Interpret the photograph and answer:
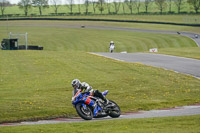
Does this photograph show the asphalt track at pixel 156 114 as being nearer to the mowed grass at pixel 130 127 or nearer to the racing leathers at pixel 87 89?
the racing leathers at pixel 87 89

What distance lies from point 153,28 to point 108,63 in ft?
219

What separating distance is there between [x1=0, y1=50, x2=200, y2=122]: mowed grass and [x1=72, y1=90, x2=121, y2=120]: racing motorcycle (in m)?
2.14

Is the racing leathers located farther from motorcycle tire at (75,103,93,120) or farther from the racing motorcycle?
motorcycle tire at (75,103,93,120)

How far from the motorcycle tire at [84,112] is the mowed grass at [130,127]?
132 centimetres

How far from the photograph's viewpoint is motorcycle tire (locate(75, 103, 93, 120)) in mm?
16812

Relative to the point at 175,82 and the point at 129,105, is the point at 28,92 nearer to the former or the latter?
the point at 129,105

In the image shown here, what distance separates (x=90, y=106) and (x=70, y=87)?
7.07 m

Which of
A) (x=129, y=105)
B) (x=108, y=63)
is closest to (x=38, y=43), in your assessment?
(x=108, y=63)

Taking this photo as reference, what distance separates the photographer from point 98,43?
80125 millimetres

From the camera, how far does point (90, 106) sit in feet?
55.4

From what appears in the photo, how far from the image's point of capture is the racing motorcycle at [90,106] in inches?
661

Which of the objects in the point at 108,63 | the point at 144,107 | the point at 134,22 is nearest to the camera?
the point at 144,107

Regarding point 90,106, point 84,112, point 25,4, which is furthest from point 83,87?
point 25,4

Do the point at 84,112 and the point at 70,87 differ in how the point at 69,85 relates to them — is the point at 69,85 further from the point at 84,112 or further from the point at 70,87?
the point at 84,112
